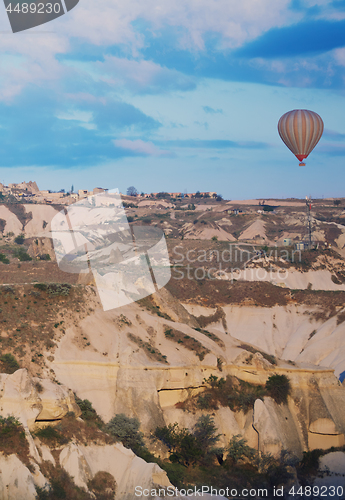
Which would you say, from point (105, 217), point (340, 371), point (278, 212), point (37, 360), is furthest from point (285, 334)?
point (278, 212)

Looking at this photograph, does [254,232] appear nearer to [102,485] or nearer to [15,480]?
[102,485]

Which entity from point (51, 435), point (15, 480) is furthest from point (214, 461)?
point (15, 480)

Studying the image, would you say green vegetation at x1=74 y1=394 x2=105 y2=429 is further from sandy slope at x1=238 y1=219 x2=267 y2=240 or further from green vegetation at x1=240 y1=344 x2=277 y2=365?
sandy slope at x1=238 y1=219 x2=267 y2=240

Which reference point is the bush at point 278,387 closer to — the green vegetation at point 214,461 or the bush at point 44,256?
the green vegetation at point 214,461

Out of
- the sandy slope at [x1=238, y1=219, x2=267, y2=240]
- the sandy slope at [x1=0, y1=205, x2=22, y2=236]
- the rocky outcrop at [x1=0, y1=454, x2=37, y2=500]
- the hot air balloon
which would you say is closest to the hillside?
the rocky outcrop at [x1=0, y1=454, x2=37, y2=500]

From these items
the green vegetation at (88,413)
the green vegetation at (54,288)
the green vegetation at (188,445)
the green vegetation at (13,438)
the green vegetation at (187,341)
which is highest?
the green vegetation at (54,288)

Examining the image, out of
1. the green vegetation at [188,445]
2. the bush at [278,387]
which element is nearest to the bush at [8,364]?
the green vegetation at [188,445]

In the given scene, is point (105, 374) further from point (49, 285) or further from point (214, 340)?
point (214, 340)
